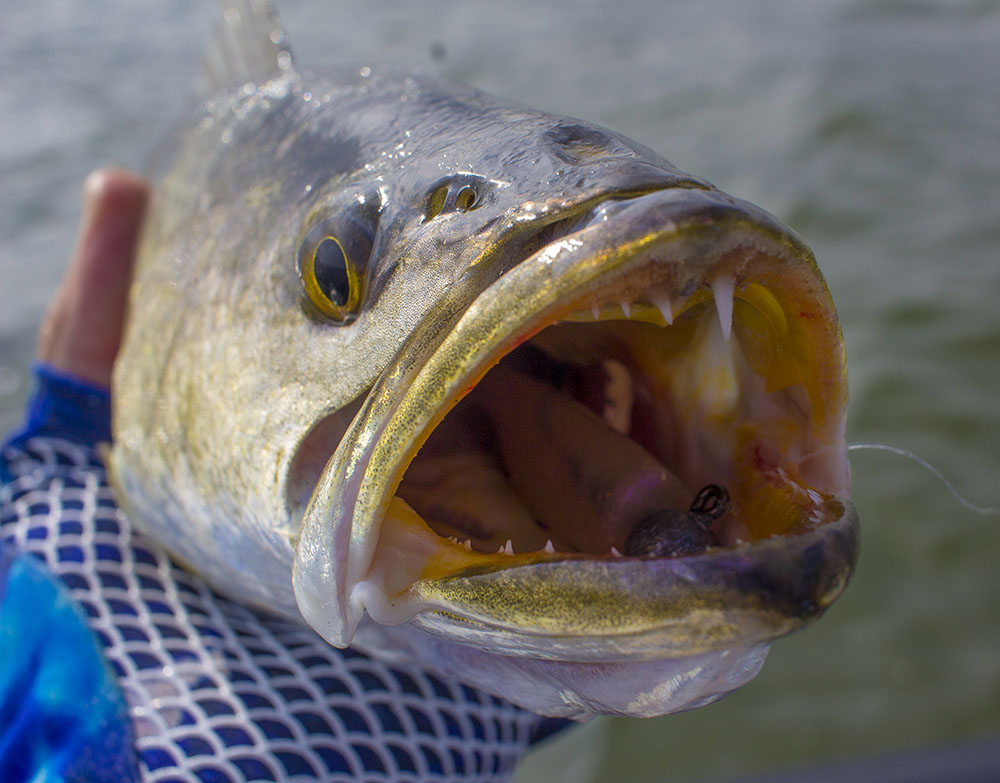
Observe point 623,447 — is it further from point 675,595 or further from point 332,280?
point 332,280

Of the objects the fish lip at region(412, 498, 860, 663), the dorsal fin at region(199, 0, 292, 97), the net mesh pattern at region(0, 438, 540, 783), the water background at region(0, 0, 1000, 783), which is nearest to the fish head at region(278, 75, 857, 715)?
the fish lip at region(412, 498, 860, 663)

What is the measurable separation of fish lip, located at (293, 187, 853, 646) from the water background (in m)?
2.26

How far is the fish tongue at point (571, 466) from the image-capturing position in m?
1.07

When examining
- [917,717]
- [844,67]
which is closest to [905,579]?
[917,717]

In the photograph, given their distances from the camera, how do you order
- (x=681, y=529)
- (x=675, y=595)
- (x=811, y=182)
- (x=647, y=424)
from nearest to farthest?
(x=675, y=595), (x=681, y=529), (x=647, y=424), (x=811, y=182)

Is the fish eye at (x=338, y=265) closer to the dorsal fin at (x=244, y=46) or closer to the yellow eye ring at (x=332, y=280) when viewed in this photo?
the yellow eye ring at (x=332, y=280)

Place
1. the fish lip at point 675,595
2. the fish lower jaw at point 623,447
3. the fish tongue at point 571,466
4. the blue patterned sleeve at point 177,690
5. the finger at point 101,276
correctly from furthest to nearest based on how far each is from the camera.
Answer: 1. the finger at point 101,276
2. the blue patterned sleeve at point 177,690
3. the fish tongue at point 571,466
4. the fish lower jaw at point 623,447
5. the fish lip at point 675,595

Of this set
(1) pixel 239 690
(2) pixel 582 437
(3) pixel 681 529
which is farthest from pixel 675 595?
(1) pixel 239 690

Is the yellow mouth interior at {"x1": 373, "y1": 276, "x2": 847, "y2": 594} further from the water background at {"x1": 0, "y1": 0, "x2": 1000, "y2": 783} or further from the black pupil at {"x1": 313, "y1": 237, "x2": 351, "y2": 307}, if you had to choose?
the water background at {"x1": 0, "y1": 0, "x2": 1000, "y2": 783}

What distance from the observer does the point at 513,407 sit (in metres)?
1.27

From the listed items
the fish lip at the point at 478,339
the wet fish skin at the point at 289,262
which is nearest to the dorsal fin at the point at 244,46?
the wet fish skin at the point at 289,262

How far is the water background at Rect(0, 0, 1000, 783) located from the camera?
2.99 m

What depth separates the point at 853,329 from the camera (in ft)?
15.4

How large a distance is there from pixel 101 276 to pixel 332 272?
183 centimetres
